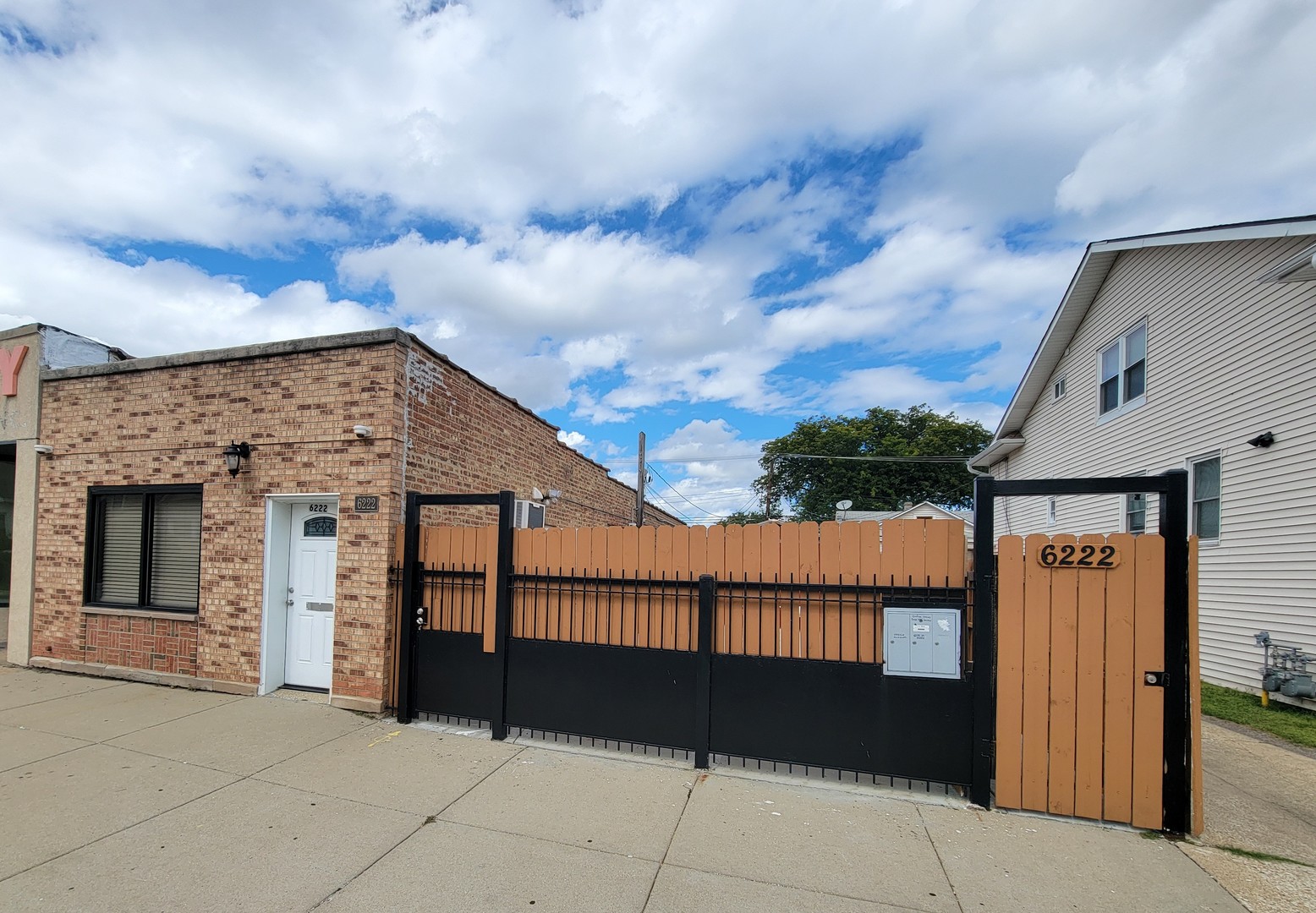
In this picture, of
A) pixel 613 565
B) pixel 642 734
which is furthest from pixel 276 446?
pixel 642 734

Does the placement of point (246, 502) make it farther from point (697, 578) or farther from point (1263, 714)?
point (1263, 714)

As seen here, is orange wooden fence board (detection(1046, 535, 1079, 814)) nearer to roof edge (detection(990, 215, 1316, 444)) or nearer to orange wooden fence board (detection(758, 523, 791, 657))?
orange wooden fence board (detection(758, 523, 791, 657))

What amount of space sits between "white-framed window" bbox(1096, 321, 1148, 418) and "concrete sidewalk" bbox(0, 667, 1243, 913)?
8961mm

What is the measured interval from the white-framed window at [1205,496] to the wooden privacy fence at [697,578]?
6.97 metres

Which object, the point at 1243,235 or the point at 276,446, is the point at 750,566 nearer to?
the point at 276,446

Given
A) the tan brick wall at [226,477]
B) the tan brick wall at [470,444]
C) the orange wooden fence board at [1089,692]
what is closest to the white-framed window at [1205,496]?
the orange wooden fence board at [1089,692]

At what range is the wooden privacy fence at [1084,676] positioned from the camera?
3930mm

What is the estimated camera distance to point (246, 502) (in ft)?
22.1

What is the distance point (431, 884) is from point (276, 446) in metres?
5.06

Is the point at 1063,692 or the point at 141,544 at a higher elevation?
the point at 141,544

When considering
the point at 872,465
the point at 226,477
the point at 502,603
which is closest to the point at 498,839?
the point at 502,603

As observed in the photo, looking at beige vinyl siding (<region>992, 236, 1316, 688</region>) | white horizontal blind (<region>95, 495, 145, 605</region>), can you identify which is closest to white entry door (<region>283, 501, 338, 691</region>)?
white horizontal blind (<region>95, 495, 145, 605</region>)

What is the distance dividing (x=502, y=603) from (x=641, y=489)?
12.2m

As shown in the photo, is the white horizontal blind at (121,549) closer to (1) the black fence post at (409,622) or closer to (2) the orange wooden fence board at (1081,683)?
(1) the black fence post at (409,622)
